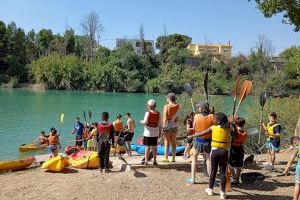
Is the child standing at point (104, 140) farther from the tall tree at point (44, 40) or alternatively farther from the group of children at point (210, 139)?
the tall tree at point (44, 40)

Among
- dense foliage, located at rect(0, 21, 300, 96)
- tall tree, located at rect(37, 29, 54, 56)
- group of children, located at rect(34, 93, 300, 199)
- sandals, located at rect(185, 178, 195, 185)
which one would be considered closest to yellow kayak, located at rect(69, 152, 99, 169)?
group of children, located at rect(34, 93, 300, 199)

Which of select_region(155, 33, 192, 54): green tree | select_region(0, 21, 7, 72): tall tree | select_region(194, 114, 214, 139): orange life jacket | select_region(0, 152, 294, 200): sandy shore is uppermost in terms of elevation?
select_region(155, 33, 192, 54): green tree

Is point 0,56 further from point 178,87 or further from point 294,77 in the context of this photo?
point 294,77

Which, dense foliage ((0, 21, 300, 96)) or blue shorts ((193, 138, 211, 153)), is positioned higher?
dense foliage ((0, 21, 300, 96))

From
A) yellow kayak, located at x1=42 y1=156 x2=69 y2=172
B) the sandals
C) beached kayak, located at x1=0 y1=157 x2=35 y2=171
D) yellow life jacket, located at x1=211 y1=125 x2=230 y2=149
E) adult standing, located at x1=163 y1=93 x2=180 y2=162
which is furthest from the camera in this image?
beached kayak, located at x1=0 y1=157 x2=35 y2=171

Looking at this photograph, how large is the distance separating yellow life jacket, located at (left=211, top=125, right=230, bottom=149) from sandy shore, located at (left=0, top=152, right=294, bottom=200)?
0.94 meters

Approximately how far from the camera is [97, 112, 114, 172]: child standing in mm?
9062

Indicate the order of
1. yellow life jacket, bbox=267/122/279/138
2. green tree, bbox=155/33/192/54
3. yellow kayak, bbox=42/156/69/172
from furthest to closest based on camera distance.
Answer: green tree, bbox=155/33/192/54, yellow life jacket, bbox=267/122/279/138, yellow kayak, bbox=42/156/69/172

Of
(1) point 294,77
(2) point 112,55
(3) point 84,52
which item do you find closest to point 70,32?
(3) point 84,52

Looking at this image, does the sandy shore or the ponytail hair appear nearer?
the ponytail hair

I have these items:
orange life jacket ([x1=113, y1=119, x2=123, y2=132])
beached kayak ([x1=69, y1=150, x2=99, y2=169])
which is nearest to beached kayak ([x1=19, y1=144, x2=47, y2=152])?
orange life jacket ([x1=113, y1=119, x2=123, y2=132])

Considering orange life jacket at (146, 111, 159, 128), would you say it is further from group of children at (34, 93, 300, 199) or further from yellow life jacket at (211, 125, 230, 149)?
yellow life jacket at (211, 125, 230, 149)

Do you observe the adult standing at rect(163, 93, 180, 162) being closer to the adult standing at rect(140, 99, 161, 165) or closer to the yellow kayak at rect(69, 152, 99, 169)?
the adult standing at rect(140, 99, 161, 165)

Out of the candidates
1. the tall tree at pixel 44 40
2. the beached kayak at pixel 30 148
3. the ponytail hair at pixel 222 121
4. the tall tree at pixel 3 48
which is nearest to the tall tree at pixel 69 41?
the tall tree at pixel 44 40
